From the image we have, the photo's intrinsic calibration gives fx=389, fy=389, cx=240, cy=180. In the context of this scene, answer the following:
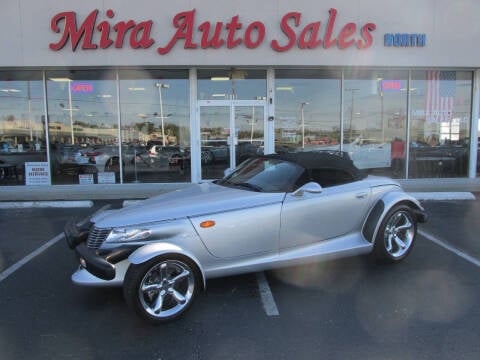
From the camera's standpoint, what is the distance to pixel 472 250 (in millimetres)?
5391

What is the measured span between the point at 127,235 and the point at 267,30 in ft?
25.3

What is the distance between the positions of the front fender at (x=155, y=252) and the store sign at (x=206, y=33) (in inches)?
289

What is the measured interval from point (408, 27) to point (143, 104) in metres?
7.40

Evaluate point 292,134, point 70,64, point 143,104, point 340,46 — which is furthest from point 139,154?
point 340,46

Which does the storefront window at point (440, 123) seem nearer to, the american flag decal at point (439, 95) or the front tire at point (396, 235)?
the american flag decal at point (439, 95)

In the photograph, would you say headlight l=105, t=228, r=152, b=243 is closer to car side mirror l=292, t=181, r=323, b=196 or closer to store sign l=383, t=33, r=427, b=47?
car side mirror l=292, t=181, r=323, b=196

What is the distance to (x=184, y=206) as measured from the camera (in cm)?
384

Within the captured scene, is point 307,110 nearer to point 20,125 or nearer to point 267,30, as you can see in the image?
point 267,30

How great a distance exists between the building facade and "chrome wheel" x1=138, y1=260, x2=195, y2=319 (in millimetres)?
7365

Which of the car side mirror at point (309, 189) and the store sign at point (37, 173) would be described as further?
the store sign at point (37, 173)

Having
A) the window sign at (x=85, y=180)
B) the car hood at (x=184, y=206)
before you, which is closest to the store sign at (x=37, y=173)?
the window sign at (x=85, y=180)

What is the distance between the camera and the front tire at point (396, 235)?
15.2 ft

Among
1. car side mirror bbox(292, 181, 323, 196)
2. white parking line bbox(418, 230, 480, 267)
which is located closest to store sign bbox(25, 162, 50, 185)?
car side mirror bbox(292, 181, 323, 196)

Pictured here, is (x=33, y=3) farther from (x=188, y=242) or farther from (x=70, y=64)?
(x=188, y=242)
